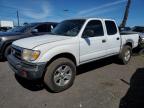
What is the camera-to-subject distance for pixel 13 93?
3.96 meters

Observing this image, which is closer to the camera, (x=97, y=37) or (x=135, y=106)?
(x=135, y=106)

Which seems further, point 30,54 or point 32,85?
point 32,85

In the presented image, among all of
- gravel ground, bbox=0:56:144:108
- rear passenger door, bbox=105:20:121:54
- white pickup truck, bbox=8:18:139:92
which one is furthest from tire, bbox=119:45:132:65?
gravel ground, bbox=0:56:144:108

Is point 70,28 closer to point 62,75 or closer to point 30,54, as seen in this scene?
point 62,75

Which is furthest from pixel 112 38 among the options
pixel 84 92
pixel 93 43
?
pixel 84 92

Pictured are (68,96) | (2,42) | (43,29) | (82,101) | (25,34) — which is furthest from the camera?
(43,29)

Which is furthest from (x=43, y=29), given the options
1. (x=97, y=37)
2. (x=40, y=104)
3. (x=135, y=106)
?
(x=135, y=106)

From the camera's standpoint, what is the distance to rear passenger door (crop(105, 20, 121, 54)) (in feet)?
17.8

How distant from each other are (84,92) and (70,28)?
203cm

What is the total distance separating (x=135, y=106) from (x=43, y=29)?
6268 millimetres

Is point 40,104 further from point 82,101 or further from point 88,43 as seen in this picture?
point 88,43

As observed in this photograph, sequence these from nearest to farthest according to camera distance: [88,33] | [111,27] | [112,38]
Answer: [88,33]
[112,38]
[111,27]

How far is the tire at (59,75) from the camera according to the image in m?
3.77

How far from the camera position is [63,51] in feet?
12.9
